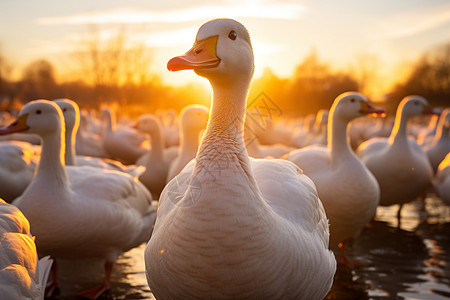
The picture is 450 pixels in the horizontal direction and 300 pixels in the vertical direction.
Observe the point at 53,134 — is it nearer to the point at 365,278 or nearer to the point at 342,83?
the point at 365,278

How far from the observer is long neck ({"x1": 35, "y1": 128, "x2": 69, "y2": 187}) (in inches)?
185

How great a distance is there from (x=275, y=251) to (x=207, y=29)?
135 centimetres

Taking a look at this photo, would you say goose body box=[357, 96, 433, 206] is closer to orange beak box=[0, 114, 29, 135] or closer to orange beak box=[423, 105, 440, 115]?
orange beak box=[423, 105, 440, 115]

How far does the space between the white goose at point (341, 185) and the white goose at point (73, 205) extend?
2.29 metres

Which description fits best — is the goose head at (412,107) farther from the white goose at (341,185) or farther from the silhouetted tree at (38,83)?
the silhouetted tree at (38,83)

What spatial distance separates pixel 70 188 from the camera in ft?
16.3

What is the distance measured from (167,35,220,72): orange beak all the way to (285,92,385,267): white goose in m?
3.26

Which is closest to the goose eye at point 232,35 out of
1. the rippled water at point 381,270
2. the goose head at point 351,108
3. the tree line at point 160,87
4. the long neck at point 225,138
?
the long neck at point 225,138

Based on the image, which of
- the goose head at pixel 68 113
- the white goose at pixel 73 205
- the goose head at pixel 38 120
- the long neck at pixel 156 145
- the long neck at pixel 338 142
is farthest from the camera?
the long neck at pixel 156 145

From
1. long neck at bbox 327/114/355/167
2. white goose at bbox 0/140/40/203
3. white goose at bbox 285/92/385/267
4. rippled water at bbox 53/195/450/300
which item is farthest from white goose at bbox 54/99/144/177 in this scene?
long neck at bbox 327/114/355/167

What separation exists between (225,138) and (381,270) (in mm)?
3770

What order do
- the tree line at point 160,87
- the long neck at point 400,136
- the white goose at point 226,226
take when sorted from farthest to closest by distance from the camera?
the tree line at point 160,87, the long neck at point 400,136, the white goose at point 226,226

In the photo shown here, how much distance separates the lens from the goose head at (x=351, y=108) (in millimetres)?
6289

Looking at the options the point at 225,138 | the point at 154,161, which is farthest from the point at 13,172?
the point at 225,138
